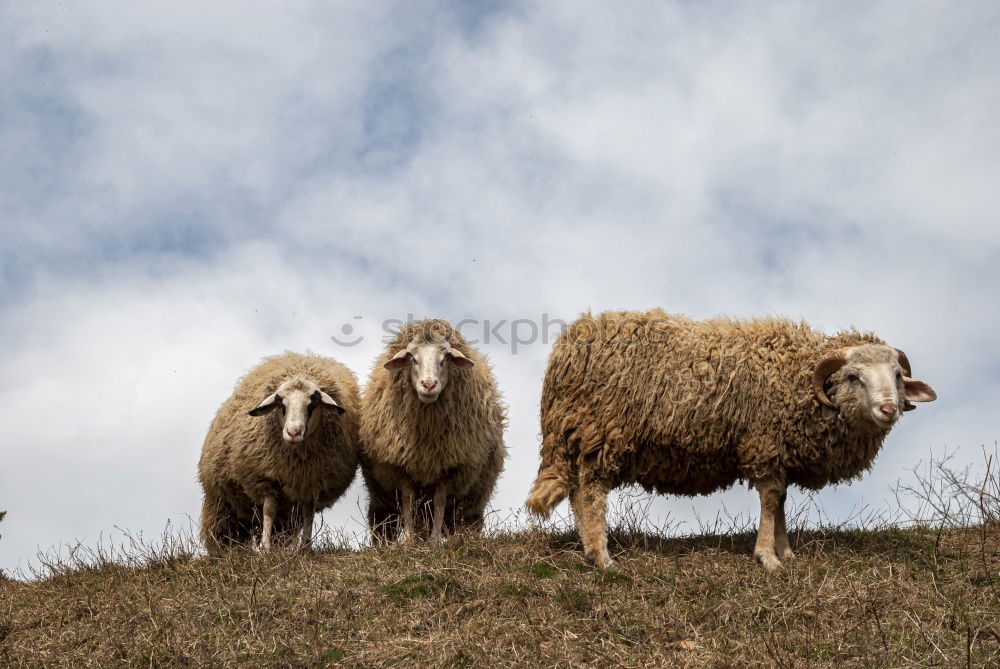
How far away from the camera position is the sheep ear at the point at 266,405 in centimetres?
1186

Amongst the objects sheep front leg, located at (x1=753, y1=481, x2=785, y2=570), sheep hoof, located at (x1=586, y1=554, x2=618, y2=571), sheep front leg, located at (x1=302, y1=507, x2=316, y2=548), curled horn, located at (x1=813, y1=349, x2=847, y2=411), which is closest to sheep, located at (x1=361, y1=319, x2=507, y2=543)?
sheep front leg, located at (x1=302, y1=507, x2=316, y2=548)

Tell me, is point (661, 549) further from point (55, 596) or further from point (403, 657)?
point (55, 596)

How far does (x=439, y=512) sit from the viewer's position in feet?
37.2

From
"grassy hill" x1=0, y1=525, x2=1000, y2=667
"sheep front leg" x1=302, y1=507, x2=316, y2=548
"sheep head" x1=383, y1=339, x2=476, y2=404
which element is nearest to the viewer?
"grassy hill" x1=0, y1=525, x2=1000, y2=667

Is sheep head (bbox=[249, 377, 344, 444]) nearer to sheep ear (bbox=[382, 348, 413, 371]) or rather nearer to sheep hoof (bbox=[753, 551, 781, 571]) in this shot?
sheep ear (bbox=[382, 348, 413, 371])

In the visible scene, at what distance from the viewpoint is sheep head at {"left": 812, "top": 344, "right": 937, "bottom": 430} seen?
30.7ft

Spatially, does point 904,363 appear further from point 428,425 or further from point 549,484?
point 428,425

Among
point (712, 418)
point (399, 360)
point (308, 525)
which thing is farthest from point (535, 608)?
point (308, 525)

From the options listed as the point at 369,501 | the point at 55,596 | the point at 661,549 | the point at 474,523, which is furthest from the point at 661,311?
the point at 55,596

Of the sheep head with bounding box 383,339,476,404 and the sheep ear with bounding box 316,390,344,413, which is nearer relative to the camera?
the sheep head with bounding box 383,339,476,404

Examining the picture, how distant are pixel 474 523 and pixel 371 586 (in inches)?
122

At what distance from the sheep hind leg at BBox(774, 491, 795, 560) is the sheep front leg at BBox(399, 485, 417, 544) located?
384cm

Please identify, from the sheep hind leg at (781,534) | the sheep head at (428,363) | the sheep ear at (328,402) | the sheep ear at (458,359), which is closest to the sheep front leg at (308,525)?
the sheep ear at (328,402)

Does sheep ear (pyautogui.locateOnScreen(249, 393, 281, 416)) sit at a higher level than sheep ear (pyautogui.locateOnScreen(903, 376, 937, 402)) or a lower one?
lower
